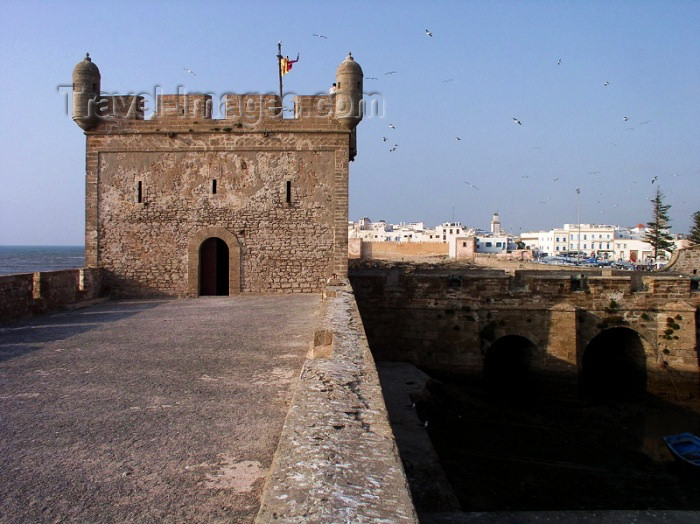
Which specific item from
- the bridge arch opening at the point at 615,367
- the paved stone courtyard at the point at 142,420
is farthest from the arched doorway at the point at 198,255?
the bridge arch opening at the point at 615,367

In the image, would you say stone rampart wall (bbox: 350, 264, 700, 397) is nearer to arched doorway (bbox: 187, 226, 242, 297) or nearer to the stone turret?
arched doorway (bbox: 187, 226, 242, 297)

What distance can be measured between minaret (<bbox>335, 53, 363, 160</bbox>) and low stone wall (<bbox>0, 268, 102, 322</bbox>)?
23.9 feet

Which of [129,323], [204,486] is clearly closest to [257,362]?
[204,486]

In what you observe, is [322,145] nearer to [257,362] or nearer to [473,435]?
[473,435]

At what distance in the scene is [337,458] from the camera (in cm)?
244

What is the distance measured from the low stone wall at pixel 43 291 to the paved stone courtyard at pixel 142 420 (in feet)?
5.04

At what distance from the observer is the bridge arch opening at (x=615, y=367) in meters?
14.3

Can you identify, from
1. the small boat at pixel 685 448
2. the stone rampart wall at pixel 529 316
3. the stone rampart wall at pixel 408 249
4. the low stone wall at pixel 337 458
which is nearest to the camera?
the low stone wall at pixel 337 458

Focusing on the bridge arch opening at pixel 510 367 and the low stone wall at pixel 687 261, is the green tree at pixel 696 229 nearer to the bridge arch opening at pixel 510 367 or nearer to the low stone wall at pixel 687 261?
the low stone wall at pixel 687 261

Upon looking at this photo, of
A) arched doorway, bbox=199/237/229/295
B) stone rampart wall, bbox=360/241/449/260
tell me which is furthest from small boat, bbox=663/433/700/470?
stone rampart wall, bbox=360/241/449/260

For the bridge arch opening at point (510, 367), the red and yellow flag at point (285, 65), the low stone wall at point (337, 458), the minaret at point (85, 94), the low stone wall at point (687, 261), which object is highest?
the red and yellow flag at point (285, 65)

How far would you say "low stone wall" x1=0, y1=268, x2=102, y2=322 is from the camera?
9164 mm

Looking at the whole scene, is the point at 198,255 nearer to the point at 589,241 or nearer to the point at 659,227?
the point at 659,227

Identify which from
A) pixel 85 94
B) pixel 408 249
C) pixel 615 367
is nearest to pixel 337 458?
pixel 85 94
